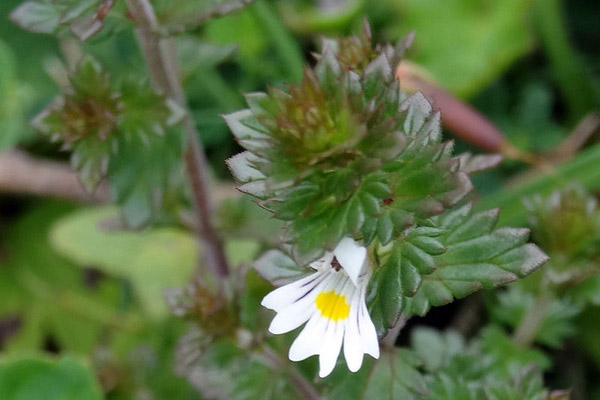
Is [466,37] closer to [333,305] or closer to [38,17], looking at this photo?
[38,17]

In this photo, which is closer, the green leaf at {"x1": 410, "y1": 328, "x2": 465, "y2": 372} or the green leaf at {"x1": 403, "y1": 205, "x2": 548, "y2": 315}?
the green leaf at {"x1": 403, "y1": 205, "x2": 548, "y2": 315}

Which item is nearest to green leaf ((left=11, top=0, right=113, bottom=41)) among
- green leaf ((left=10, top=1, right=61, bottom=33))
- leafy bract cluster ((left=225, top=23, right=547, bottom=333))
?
green leaf ((left=10, top=1, right=61, bottom=33))

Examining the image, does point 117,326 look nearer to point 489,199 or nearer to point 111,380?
point 111,380

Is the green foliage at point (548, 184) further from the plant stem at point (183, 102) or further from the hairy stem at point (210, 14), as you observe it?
the hairy stem at point (210, 14)

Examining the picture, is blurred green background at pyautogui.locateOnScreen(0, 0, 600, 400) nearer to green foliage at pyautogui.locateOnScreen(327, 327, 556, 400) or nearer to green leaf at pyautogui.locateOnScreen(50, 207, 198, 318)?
green leaf at pyautogui.locateOnScreen(50, 207, 198, 318)

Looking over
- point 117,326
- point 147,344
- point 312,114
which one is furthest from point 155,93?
point 117,326

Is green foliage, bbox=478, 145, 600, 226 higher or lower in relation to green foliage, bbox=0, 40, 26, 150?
lower

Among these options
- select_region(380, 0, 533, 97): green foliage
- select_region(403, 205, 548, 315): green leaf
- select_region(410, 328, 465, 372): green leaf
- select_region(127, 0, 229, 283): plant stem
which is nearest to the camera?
select_region(403, 205, 548, 315): green leaf
